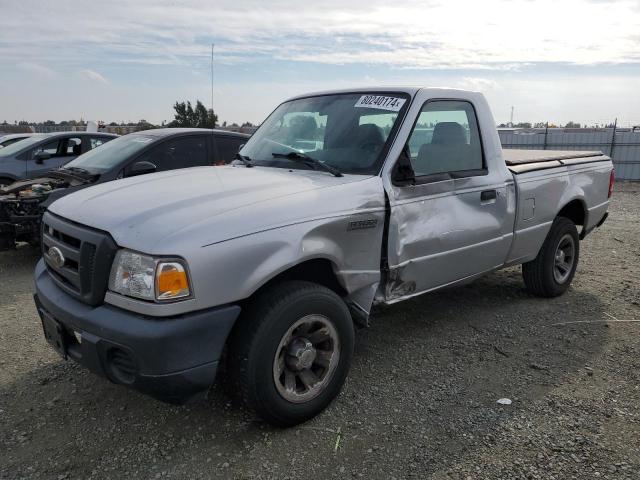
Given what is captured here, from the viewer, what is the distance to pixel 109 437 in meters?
2.98

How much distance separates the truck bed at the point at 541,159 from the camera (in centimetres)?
461

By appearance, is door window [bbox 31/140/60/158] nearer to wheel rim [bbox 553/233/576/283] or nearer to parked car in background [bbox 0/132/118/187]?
parked car in background [bbox 0/132/118/187]

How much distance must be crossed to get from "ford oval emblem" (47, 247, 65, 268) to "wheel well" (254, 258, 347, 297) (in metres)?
1.18

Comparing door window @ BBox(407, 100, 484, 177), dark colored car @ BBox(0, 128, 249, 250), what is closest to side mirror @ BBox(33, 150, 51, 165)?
dark colored car @ BBox(0, 128, 249, 250)

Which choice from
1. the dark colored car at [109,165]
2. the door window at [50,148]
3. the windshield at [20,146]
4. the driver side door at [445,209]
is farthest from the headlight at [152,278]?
the windshield at [20,146]

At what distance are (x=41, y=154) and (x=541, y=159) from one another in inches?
302

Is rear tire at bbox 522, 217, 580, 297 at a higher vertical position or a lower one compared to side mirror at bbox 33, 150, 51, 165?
lower

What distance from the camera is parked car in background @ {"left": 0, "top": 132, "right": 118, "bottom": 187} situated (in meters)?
8.97

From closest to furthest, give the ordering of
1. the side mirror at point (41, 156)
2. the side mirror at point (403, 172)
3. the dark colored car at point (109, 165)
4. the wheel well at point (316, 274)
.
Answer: the wheel well at point (316, 274), the side mirror at point (403, 172), the dark colored car at point (109, 165), the side mirror at point (41, 156)

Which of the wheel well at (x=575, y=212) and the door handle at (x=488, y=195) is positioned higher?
the door handle at (x=488, y=195)

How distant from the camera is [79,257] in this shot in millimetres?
2736

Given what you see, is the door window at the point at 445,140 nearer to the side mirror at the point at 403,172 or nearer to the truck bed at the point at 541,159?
the side mirror at the point at 403,172

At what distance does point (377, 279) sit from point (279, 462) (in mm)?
1230

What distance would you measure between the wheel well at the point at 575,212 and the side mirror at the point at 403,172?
8.51ft
